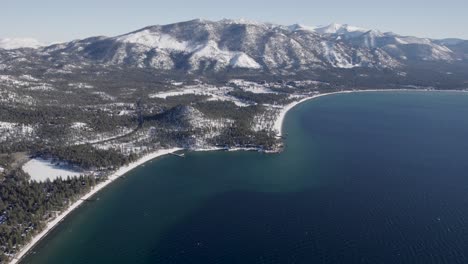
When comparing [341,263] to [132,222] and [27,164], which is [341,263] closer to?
[132,222]

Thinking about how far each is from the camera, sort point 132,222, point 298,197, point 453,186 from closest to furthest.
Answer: point 132,222
point 298,197
point 453,186

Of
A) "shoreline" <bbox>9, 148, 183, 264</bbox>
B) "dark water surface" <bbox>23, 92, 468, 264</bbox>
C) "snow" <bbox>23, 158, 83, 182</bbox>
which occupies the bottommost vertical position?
"dark water surface" <bbox>23, 92, 468, 264</bbox>

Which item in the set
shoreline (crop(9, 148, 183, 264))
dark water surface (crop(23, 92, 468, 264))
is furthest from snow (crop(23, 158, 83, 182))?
dark water surface (crop(23, 92, 468, 264))

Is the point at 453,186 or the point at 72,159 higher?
the point at 72,159

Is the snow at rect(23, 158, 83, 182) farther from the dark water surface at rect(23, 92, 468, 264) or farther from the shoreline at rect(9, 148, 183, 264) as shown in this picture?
the dark water surface at rect(23, 92, 468, 264)

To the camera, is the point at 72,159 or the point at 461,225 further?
the point at 72,159

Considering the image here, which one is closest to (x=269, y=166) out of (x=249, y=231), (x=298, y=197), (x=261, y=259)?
(x=298, y=197)
